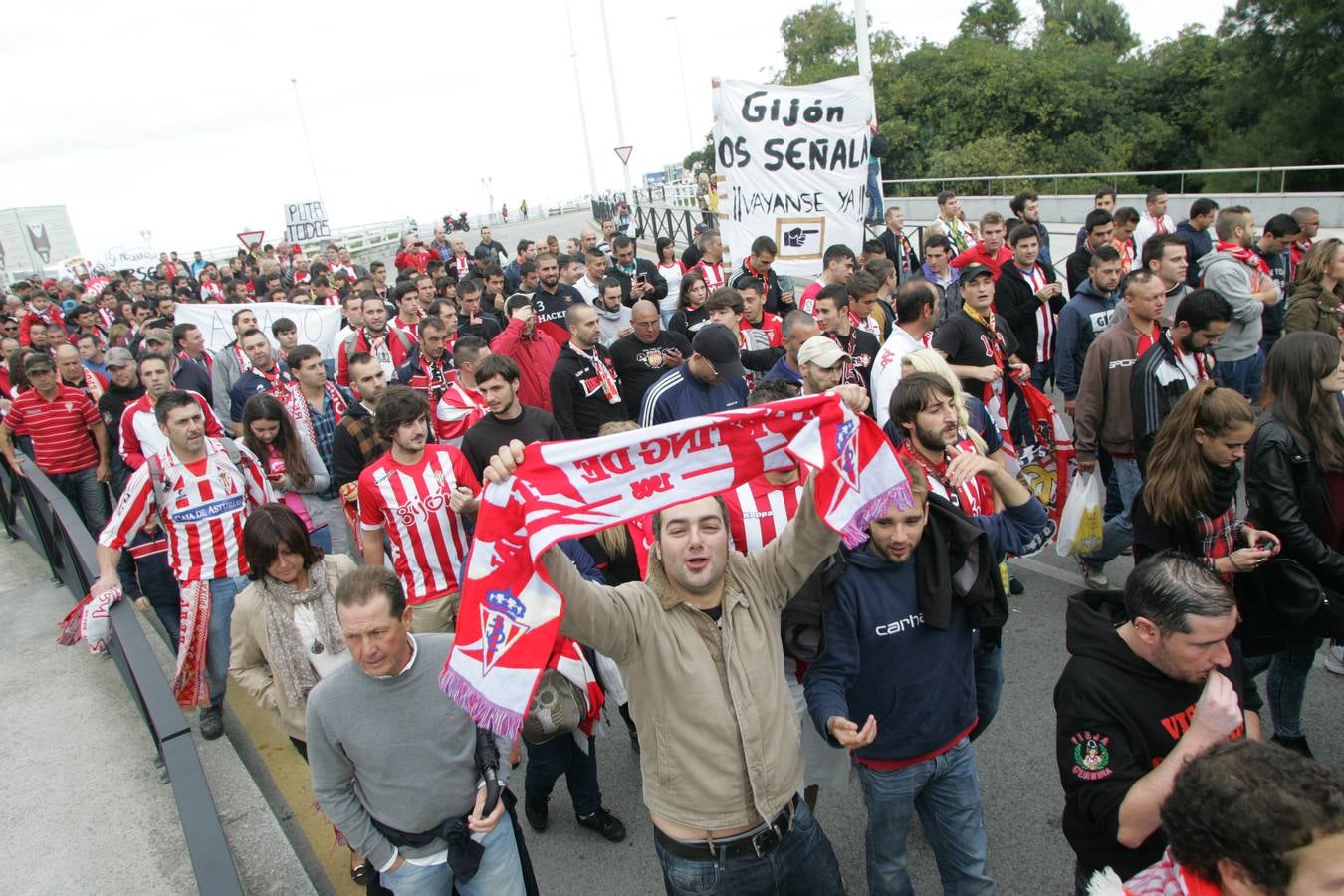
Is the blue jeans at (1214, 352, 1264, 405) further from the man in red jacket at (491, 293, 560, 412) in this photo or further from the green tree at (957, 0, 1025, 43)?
the green tree at (957, 0, 1025, 43)

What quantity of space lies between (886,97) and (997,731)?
3788 cm

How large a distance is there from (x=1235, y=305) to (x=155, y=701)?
772 centimetres

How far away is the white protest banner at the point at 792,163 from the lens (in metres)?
8.79

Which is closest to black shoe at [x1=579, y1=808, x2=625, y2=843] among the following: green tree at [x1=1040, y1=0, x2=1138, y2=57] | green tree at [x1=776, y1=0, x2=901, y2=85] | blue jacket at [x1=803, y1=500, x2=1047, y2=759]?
blue jacket at [x1=803, y1=500, x2=1047, y2=759]

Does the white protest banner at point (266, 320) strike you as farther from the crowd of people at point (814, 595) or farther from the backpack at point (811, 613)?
the backpack at point (811, 613)

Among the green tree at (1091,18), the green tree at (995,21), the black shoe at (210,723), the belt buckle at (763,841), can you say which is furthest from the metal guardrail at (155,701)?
the green tree at (1091,18)

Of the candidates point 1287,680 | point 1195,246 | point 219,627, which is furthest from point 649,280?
point 1287,680

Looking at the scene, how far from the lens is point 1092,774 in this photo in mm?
2465

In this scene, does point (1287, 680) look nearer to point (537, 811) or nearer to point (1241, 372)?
point (537, 811)

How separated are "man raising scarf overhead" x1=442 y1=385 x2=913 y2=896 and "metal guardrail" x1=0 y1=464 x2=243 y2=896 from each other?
4.02ft

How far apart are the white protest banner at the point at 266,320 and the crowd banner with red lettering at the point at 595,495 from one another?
9323 mm

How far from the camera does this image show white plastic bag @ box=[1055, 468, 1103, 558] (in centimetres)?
526

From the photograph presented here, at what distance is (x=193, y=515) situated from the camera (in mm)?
4977

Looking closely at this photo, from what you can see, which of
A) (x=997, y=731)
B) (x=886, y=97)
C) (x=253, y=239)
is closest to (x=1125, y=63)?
(x=886, y=97)
